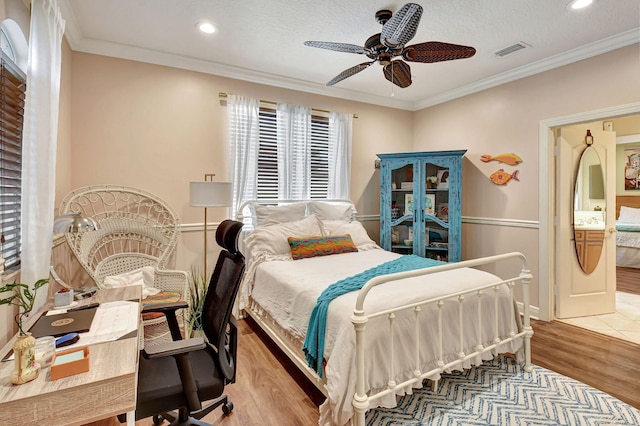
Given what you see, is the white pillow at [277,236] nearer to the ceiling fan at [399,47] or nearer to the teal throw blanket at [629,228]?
the ceiling fan at [399,47]

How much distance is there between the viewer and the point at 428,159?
13.4ft

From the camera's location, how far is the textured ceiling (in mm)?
2389

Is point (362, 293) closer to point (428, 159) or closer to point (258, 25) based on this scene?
point (258, 25)

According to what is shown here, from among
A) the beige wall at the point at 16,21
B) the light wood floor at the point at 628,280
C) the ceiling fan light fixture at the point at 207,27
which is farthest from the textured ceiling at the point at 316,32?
the light wood floor at the point at 628,280

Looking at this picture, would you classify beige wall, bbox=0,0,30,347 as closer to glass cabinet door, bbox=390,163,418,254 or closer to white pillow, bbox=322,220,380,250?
white pillow, bbox=322,220,380,250

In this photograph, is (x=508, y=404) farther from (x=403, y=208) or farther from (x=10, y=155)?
(x=10, y=155)

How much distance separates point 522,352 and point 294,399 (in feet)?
5.88

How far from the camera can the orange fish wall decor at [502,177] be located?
3.70m

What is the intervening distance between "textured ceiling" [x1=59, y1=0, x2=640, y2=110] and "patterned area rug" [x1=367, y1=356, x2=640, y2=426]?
2710mm

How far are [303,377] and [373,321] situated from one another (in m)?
0.97

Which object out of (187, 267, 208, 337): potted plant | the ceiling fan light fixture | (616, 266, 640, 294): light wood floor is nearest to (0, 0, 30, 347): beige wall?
the ceiling fan light fixture

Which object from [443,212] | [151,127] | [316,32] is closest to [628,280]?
[443,212]

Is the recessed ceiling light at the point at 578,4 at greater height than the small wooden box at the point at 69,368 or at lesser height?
greater

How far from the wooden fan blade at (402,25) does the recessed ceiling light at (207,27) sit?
4.72 feet
